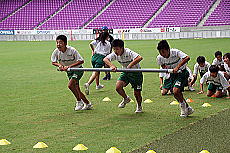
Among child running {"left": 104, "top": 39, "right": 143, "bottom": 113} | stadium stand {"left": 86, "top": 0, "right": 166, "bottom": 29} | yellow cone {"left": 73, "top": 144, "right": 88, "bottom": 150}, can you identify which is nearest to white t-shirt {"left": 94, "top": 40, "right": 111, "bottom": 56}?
child running {"left": 104, "top": 39, "right": 143, "bottom": 113}

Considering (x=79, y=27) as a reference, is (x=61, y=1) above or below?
above

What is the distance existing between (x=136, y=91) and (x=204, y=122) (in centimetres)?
178

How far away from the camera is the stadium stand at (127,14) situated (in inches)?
2024

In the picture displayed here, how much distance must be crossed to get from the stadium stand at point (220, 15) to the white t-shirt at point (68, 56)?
1540 inches

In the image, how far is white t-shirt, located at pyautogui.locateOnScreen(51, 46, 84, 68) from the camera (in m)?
9.88

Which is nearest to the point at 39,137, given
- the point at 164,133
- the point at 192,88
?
the point at 164,133

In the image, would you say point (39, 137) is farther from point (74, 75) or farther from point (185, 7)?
point (185, 7)

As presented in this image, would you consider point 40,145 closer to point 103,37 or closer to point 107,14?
point 103,37

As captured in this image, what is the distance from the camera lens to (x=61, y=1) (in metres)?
58.7

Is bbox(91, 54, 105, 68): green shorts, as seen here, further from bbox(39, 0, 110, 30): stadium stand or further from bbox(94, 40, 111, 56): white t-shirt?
bbox(39, 0, 110, 30): stadium stand

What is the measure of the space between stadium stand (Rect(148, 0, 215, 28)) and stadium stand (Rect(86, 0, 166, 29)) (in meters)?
1.48

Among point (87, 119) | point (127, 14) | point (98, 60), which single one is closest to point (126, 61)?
point (87, 119)

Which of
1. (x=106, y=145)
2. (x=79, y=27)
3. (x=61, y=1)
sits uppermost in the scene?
(x=61, y=1)

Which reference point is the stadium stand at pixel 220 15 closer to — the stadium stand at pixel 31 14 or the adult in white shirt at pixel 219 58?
the stadium stand at pixel 31 14
